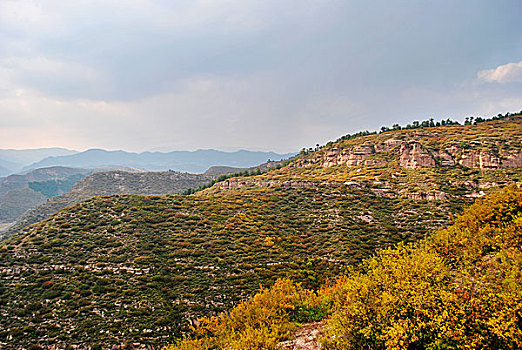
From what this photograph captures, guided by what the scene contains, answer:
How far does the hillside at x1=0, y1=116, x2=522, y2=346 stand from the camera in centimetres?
2303

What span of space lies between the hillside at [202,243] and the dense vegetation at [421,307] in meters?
9.43

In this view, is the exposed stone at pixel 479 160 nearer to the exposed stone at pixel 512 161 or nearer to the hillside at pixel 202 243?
the hillside at pixel 202 243

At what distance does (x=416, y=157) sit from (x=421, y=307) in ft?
228

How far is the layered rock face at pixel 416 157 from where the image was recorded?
56094mm

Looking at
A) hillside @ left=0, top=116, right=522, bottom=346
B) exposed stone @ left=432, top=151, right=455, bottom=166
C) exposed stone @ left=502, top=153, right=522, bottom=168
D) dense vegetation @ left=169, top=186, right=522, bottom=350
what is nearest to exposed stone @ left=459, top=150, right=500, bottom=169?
hillside @ left=0, top=116, right=522, bottom=346

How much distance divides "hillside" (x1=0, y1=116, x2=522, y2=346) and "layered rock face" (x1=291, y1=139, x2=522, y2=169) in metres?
0.39

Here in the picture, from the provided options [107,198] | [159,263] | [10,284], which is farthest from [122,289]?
[107,198]

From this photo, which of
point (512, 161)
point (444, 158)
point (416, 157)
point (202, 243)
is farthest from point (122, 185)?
point (512, 161)

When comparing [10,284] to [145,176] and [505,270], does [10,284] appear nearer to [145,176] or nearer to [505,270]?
[505,270]

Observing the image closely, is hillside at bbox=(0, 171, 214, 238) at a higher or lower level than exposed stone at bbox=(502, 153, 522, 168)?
lower

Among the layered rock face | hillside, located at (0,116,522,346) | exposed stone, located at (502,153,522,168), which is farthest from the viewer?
the layered rock face

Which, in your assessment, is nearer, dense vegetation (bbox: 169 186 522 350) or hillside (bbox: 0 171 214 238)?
dense vegetation (bbox: 169 186 522 350)

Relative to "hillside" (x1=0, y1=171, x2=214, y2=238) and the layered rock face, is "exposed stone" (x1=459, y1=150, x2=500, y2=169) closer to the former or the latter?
the layered rock face

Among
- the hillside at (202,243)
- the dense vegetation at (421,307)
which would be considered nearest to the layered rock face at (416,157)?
the hillside at (202,243)
